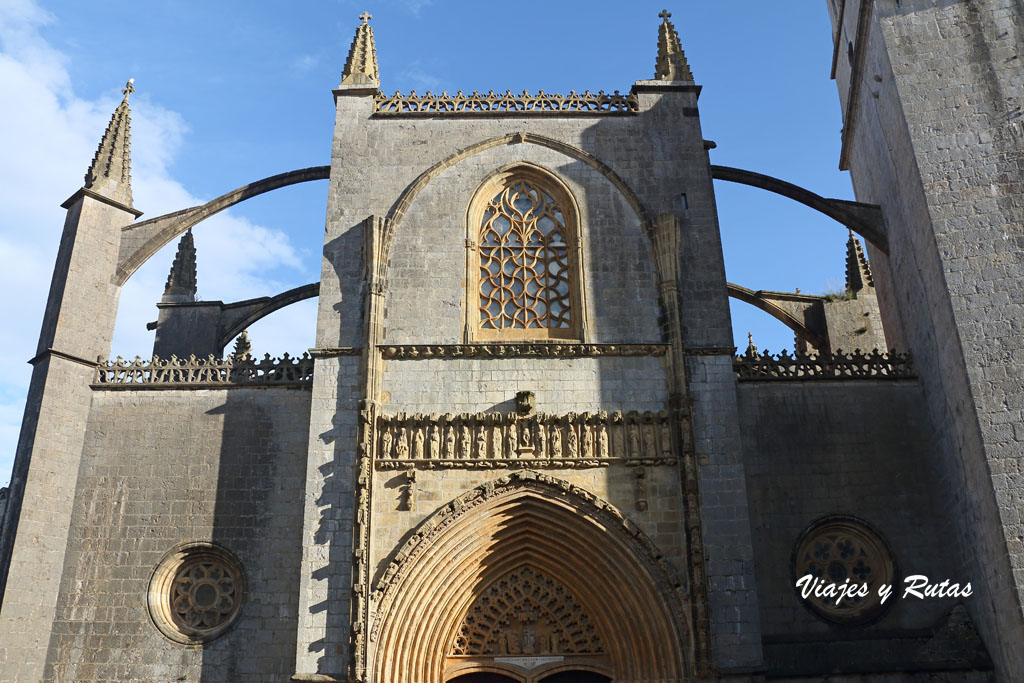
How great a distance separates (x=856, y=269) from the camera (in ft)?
54.7

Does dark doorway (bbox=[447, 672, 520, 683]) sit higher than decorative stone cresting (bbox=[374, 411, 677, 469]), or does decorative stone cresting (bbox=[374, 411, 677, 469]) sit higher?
decorative stone cresting (bbox=[374, 411, 677, 469])

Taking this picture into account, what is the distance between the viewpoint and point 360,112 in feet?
48.2

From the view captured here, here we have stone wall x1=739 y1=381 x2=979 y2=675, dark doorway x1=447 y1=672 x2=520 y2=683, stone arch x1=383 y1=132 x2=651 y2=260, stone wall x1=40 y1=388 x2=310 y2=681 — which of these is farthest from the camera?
stone arch x1=383 y1=132 x2=651 y2=260

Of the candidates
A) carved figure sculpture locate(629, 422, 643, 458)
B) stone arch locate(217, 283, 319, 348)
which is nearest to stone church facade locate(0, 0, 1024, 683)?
carved figure sculpture locate(629, 422, 643, 458)

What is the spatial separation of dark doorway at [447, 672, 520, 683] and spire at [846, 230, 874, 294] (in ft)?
31.3

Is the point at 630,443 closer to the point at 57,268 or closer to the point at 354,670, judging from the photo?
the point at 354,670

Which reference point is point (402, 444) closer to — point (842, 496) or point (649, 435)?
point (649, 435)

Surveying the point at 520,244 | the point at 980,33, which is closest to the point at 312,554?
the point at 520,244

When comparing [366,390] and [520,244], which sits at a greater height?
[520,244]

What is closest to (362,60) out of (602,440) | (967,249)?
(602,440)

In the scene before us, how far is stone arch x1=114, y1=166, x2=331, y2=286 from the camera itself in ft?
46.7

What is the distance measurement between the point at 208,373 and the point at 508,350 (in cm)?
466

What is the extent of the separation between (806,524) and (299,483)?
7.27 metres

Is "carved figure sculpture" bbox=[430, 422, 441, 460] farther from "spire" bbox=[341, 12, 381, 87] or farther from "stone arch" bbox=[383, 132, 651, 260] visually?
"spire" bbox=[341, 12, 381, 87]
